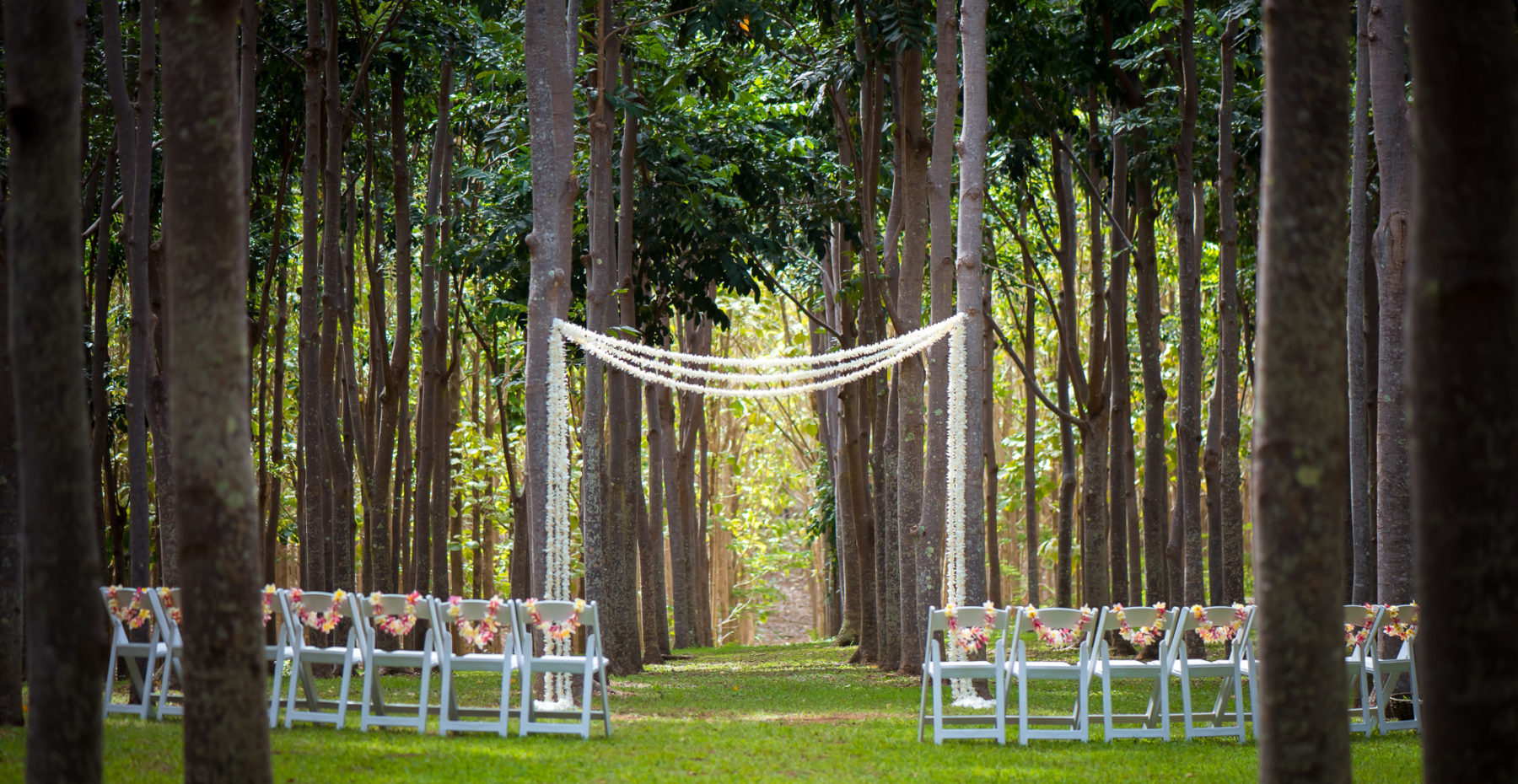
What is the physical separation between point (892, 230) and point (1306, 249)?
34.7ft

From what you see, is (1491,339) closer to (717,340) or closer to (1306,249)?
(1306,249)

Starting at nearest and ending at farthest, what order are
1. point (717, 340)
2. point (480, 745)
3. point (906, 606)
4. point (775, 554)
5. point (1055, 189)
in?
point (480, 745)
point (906, 606)
point (1055, 189)
point (717, 340)
point (775, 554)

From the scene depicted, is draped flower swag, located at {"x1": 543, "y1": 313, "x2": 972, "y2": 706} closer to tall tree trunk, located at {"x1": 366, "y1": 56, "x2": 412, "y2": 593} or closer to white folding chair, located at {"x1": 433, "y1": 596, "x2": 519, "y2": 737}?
white folding chair, located at {"x1": 433, "y1": 596, "x2": 519, "y2": 737}

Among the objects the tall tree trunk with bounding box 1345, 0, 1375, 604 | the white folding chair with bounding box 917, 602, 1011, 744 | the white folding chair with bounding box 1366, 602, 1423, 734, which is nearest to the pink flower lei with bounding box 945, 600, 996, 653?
the white folding chair with bounding box 917, 602, 1011, 744

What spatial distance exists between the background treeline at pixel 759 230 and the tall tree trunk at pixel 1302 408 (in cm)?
618

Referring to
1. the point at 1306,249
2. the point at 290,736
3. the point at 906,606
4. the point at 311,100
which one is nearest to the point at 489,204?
the point at 311,100

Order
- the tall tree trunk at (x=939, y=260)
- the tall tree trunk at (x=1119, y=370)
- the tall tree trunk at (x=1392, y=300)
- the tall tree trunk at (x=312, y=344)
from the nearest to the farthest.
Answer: the tall tree trunk at (x=1392, y=300) → the tall tree trunk at (x=939, y=260) → the tall tree trunk at (x=312, y=344) → the tall tree trunk at (x=1119, y=370)

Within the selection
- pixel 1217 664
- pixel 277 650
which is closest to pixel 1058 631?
pixel 1217 664

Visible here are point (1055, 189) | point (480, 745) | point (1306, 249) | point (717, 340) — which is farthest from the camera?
point (717, 340)

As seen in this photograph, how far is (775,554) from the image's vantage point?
33.8 meters

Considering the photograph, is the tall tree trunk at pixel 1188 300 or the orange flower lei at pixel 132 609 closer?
the orange flower lei at pixel 132 609

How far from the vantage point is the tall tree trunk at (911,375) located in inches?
463

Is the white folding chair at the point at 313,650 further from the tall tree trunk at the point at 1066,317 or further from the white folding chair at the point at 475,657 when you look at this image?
the tall tree trunk at the point at 1066,317

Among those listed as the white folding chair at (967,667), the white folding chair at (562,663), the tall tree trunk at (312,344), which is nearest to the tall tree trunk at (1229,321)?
the white folding chair at (967,667)
